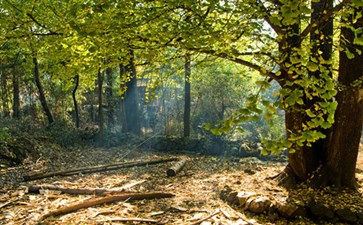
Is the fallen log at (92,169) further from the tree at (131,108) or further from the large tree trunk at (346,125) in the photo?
the large tree trunk at (346,125)

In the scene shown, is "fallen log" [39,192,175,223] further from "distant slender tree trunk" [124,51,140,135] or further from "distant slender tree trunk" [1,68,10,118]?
"distant slender tree trunk" [1,68,10,118]

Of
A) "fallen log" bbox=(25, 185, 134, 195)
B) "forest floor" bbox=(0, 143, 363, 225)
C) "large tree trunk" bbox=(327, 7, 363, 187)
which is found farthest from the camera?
"fallen log" bbox=(25, 185, 134, 195)

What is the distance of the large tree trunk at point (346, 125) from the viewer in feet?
18.2

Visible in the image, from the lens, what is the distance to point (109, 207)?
5.40m

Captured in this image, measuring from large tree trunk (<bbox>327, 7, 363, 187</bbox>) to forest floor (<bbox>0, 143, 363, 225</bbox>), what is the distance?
40 cm

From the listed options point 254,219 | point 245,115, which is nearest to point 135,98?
point 254,219

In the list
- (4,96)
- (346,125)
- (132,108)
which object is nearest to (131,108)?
(132,108)

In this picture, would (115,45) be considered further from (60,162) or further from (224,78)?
(224,78)

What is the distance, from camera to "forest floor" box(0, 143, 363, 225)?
194 inches

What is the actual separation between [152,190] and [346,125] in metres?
4.22

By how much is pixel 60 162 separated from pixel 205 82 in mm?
8609

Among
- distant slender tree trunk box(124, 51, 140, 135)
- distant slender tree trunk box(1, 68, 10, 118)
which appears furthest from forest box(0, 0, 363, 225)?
distant slender tree trunk box(1, 68, 10, 118)

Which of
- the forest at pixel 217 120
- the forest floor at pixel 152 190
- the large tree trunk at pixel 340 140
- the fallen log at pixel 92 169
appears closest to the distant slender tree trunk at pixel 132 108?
the forest at pixel 217 120

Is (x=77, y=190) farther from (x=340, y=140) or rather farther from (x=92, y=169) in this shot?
(x=340, y=140)
